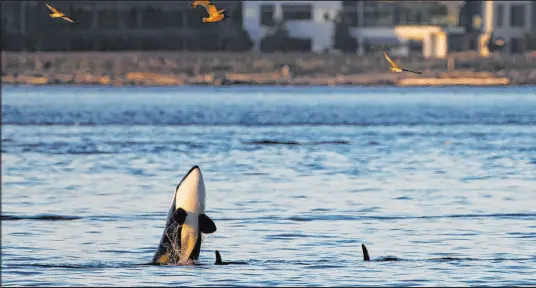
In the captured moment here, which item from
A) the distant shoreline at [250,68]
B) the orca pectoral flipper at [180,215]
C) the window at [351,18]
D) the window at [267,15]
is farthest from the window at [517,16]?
the orca pectoral flipper at [180,215]

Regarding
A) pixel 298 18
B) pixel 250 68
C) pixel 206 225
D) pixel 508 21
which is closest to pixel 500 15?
pixel 508 21

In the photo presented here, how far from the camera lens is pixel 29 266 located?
27672mm

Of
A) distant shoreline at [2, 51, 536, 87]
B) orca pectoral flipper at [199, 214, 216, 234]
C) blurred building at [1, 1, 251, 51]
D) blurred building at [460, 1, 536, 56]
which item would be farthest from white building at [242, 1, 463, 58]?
orca pectoral flipper at [199, 214, 216, 234]

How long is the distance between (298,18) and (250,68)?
910 cm

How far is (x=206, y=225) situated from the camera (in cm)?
2417

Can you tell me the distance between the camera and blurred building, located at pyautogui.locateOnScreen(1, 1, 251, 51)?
178 m

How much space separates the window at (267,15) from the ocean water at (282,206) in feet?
310

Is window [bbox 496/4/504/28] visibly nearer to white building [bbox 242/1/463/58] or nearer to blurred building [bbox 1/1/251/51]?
white building [bbox 242/1/463/58]

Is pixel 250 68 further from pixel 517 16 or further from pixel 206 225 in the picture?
pixel 206 225

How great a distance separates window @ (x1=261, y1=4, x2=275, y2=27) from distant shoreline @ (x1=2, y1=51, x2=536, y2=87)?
5.79 meters

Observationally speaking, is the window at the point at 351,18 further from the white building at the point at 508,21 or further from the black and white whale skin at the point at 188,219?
the black and white whale skin at the point at 188,219

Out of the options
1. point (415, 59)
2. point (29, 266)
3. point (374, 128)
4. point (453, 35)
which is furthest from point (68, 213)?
point (453, 35)

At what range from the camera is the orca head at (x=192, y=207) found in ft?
79.6

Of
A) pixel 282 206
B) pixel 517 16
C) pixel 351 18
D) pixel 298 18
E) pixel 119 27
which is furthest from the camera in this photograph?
pixel 119 27
